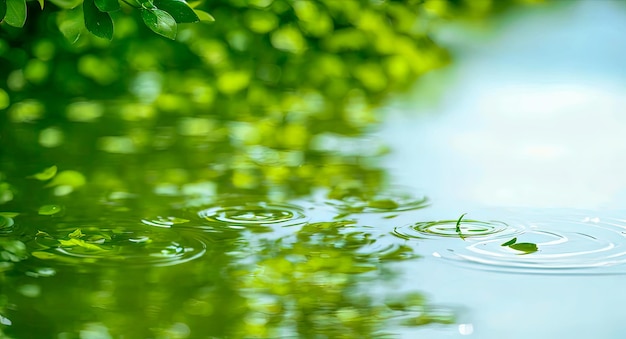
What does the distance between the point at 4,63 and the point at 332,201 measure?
1.54 metres

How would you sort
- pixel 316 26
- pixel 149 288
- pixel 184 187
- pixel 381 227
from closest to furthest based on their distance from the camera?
pixel 149 288
pixel 381 227
pixel 184 187
pixel 316 26

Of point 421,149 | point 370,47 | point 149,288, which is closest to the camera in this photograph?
point 149,288

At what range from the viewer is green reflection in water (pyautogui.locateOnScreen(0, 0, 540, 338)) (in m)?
1.07

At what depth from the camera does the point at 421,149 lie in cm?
197

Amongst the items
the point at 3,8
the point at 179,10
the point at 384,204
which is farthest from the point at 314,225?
the point at 3,8

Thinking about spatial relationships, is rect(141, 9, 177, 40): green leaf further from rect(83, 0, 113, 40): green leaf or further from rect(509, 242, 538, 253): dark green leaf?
rect(509, 242, 538, 253): dark green leaf

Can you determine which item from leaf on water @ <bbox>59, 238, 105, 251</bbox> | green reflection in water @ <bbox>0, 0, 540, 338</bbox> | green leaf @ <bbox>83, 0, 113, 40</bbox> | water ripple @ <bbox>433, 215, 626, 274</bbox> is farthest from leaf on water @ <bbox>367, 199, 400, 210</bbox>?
green leaf @ <bbox>83, 0, 113, 40</bbox>

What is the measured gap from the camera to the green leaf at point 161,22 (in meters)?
1.05

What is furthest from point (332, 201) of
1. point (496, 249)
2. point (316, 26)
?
point (316, 26)

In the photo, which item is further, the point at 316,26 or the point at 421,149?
the point at 316,26

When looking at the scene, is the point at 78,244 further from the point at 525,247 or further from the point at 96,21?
the point at 525,247

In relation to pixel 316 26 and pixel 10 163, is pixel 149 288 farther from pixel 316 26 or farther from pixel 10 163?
pixel 316 26

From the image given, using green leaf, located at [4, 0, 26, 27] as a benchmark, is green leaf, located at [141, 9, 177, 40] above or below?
below

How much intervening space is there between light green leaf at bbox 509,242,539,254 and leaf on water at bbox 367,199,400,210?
28cm
